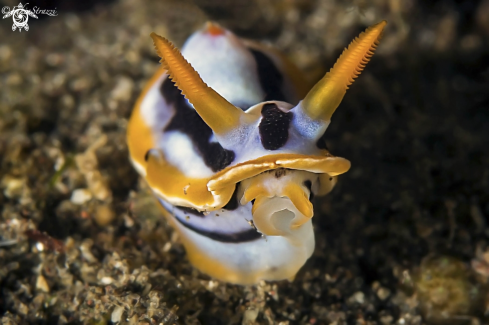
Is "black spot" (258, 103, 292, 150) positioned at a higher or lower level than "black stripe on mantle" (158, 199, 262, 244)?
higher

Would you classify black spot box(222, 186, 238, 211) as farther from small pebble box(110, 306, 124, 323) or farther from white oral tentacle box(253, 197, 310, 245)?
small pebble box(110, 306, 124, 323)

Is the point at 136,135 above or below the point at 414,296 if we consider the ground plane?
above

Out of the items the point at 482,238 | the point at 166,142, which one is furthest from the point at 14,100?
the point at 482,238

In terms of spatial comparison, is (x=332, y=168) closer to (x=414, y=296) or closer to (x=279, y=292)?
(x=279, y=292)

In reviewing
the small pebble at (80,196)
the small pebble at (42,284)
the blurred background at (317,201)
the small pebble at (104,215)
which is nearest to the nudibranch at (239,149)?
the blurred background at (317,201)

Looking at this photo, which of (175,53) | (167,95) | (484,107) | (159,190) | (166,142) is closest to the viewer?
(175,53)

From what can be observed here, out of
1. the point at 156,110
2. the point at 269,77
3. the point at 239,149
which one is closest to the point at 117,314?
the point at 239,149

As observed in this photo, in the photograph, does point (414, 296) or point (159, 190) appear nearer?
point (159, 190)

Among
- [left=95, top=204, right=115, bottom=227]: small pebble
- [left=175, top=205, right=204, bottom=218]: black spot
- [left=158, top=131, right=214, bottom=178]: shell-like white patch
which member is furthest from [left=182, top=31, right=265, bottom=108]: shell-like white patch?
[left=95, top=204, right=115, bottom=227]: small pebble

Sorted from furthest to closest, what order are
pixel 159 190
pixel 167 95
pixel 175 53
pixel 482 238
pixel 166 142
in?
pixel 482 238 < pixel 167 95 < pixel 166 142 < pixel 159 190 < pixel 175 53
